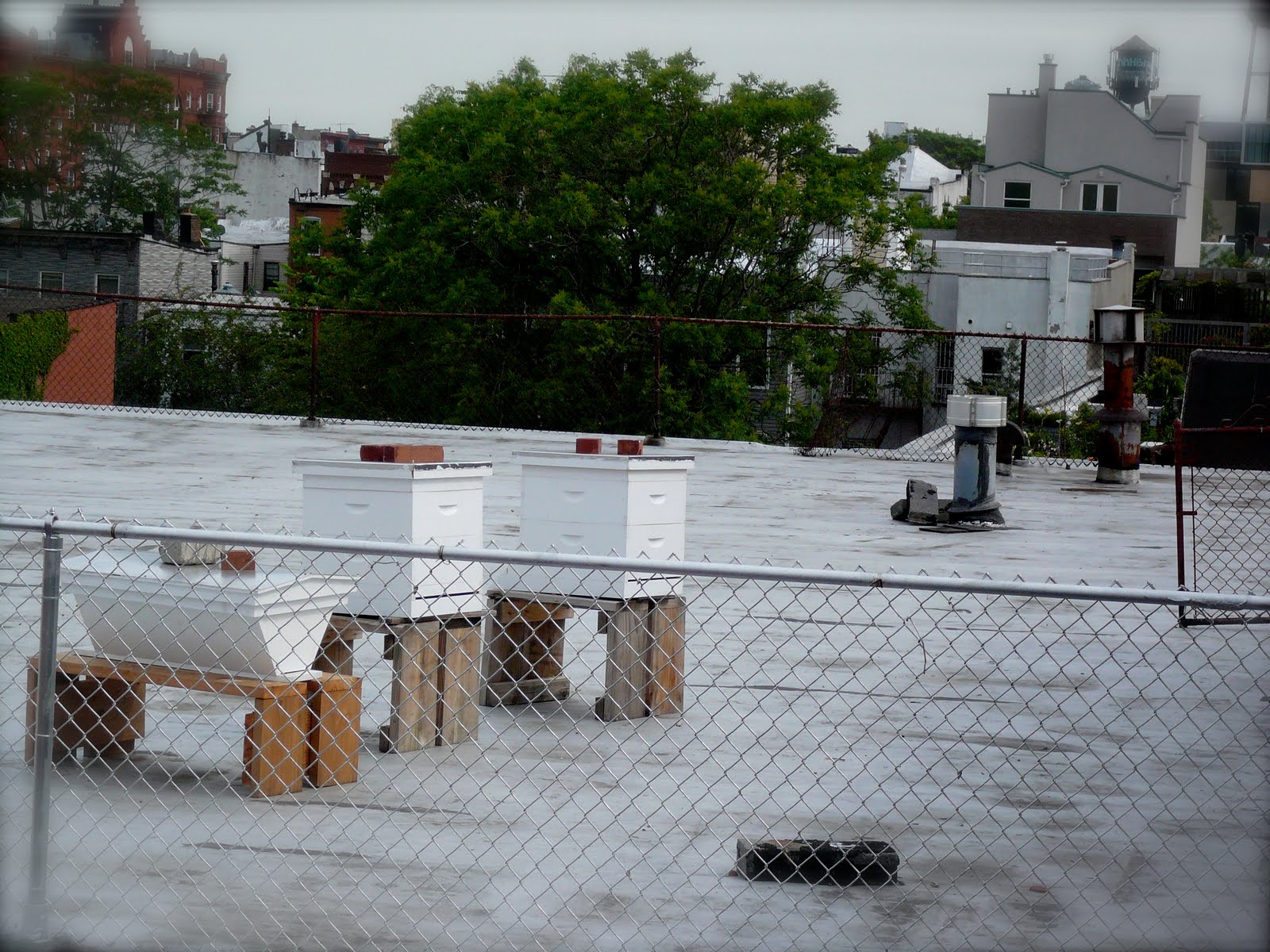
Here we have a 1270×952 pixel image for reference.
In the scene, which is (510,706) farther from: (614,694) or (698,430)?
(698,430)

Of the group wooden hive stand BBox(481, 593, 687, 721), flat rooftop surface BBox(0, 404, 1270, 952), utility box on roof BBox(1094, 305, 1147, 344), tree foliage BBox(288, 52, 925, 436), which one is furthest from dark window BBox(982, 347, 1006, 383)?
wooden hive stand BBox(481, 593, 687, 721)

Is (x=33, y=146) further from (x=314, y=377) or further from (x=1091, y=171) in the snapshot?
(x=314, y=377)

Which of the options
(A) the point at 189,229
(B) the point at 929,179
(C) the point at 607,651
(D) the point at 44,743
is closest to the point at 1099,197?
(B) the point at 929,179

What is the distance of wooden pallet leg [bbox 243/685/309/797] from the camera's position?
4.73 meters

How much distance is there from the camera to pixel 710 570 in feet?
11.8

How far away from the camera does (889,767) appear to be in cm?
536

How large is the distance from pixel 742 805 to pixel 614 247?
31.6 m

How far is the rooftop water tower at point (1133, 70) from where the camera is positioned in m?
62.1

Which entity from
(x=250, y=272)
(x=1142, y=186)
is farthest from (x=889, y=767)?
(x=250, y=272)

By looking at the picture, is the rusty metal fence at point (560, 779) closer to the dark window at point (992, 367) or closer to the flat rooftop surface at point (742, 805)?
the flat rooftop surface at point (742, 805)

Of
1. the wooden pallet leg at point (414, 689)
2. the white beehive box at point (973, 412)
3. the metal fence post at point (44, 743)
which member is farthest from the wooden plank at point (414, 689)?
the white beehive box at point (973, 412)

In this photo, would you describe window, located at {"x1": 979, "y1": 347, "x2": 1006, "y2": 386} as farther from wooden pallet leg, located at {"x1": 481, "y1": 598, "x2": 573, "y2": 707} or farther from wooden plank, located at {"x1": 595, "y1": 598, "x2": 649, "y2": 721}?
wooden plank, located at {"x1": 595, "y1": 598, "x2": 649, "y2": 721}

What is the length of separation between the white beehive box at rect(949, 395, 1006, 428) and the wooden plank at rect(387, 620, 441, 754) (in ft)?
21.6

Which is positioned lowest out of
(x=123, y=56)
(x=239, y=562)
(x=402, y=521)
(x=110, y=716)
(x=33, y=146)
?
(x=110, y=716)
